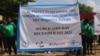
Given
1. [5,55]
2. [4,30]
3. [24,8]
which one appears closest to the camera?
[24,8]

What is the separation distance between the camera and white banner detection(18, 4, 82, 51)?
13242mm

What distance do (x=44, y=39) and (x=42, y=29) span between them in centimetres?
37

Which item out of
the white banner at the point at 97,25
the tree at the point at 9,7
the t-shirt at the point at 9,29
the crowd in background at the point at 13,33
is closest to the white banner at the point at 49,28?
the crowd in background at the point at 13,33

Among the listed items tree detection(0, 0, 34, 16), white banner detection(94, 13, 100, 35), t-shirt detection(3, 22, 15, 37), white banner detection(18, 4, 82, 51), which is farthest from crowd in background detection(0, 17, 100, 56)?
tree detection(0, 0, 34, 16)

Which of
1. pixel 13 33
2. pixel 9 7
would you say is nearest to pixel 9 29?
Result: pixel 13 33

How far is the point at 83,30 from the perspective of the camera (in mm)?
15641

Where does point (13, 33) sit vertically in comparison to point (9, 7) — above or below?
below

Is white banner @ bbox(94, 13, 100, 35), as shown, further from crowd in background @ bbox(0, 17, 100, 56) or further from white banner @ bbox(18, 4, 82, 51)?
white banner @ bbox(18, 4, 82, 51)

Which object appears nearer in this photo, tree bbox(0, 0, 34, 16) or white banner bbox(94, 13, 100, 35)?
white banner bbox(94, 13, 100, 35)

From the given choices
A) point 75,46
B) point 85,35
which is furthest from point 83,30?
point 75,46

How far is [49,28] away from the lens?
1345 centimetres

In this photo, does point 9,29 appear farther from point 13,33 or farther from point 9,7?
point 9,7

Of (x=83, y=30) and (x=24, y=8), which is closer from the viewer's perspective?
(x=24, y=8)

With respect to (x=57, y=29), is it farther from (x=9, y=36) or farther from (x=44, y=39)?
(x=9, y=36)
